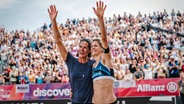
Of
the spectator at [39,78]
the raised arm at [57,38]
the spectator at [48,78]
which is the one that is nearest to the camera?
the raised arm at [57,38]

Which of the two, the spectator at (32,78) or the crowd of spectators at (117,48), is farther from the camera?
the spectator at (32,78)

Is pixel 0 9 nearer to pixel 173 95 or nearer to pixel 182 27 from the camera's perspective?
pixel 182 27

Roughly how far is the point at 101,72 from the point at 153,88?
6944mm

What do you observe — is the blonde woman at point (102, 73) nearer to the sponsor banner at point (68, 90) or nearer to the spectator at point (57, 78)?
the sponsor banner at point (68, 90)

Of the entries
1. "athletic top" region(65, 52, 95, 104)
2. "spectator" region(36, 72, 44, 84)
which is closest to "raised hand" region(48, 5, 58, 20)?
"athletic top" region(65, 52, 95, 104)

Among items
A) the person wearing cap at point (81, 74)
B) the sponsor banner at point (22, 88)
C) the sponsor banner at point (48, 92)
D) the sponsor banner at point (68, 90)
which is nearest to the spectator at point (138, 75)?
the sponsor banner at point (68, 90)

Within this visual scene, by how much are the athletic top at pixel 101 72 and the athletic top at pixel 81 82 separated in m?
0.14

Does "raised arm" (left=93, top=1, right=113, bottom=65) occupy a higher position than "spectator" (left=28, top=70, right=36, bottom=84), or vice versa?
"raised arm" (left=93, top=1, right=113, bottom=65)

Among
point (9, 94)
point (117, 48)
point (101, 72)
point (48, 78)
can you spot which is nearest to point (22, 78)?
point (48, 78)

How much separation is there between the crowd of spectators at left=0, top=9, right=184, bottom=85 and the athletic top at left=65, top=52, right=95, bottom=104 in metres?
7.41

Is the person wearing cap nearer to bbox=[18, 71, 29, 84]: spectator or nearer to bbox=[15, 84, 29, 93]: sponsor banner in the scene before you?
bbox=[15, 84, 29, 93]: sponsor banner

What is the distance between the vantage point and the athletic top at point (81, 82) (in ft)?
12.5

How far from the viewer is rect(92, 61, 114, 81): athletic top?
4.10 meters

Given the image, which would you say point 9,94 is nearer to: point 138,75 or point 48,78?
point 48,78
